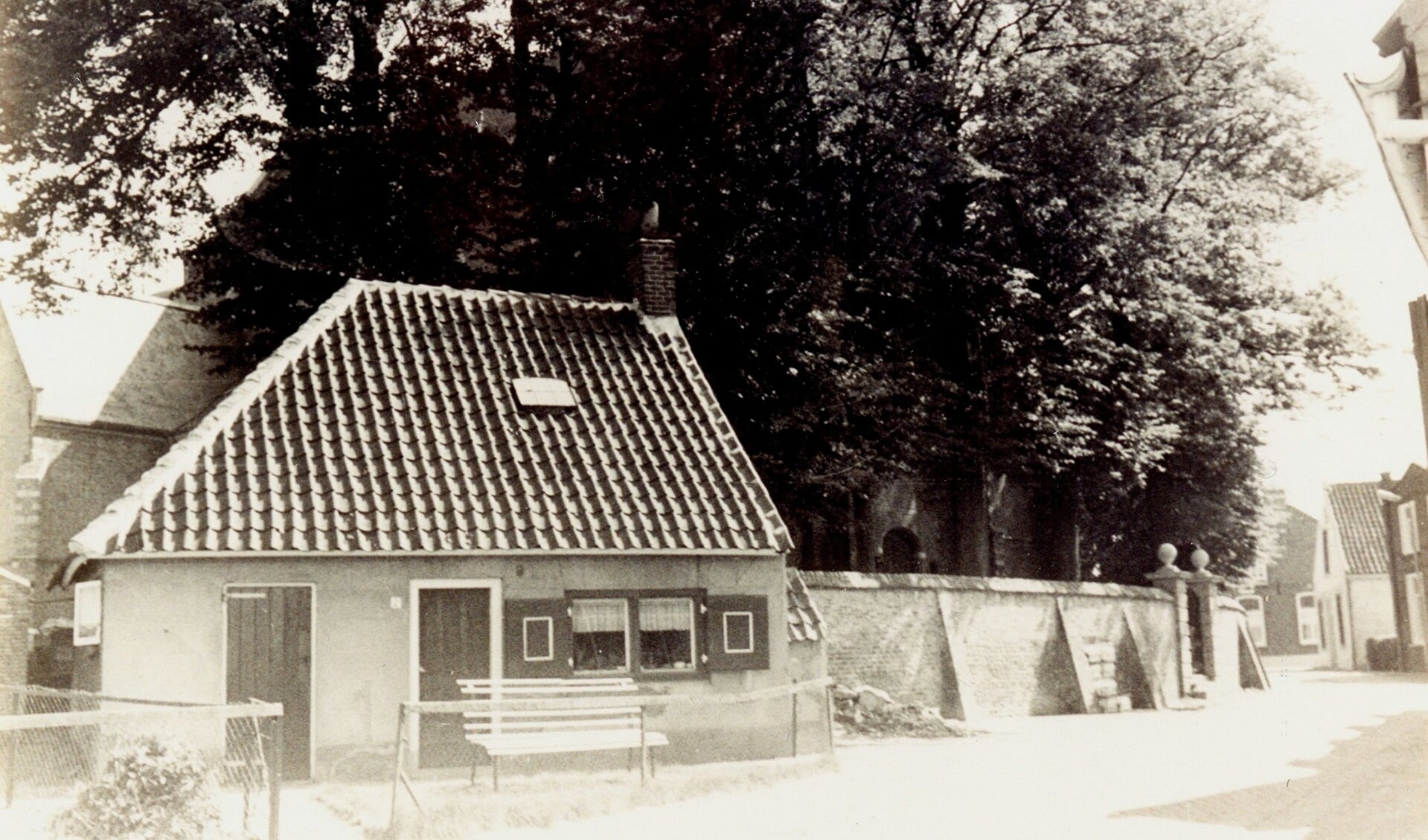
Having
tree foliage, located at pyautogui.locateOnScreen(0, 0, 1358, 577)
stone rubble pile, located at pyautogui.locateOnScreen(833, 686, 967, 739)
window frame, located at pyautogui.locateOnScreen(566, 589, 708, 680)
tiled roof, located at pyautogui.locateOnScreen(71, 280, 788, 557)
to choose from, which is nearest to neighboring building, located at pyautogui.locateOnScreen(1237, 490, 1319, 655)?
tree foliage, located at pyautogui.locateOnScreen(0, 0, 1358, 577)

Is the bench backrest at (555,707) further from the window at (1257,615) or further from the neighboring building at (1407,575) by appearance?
the window at (1257,615)

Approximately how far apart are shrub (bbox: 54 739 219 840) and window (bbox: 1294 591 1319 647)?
209 feet

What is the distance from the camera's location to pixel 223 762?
14422mm

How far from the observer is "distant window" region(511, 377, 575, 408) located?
61.0ft

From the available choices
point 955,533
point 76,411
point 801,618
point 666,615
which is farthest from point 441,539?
point 76,411

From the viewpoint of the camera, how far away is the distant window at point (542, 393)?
18594 mm

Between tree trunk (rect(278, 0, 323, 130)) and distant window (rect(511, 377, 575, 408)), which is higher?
tree trunk (rect(278, 0, 323, 130))

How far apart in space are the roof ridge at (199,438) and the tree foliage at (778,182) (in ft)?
30.5

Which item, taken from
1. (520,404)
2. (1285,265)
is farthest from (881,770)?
(1285,265)

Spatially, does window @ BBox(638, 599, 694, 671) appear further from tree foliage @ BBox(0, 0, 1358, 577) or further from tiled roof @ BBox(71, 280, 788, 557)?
tree foliage @ BBox(0, 0, 1358, 577)

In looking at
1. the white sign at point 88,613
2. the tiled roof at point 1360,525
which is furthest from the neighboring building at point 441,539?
the tiled roof at point 1360,525

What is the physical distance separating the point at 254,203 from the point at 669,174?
27.8 feet

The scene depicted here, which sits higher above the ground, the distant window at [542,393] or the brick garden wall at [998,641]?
the distant window at [542,393]

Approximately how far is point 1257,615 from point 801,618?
52.0 m
